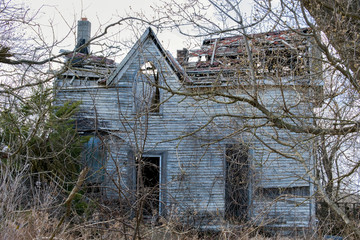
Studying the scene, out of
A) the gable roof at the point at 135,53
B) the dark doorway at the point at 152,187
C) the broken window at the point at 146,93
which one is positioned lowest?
the dark doorway at the point at 152,187

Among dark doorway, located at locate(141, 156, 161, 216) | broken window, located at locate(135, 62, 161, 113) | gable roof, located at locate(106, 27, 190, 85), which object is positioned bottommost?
dark doorway, located at locate(141, 156, 161, 216)

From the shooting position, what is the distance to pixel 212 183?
1479cm

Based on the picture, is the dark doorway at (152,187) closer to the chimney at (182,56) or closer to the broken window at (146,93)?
the broken window at (146,93)

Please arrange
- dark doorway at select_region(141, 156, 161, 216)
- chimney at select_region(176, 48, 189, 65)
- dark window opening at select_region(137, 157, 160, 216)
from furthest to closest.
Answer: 1. chimney at select_region(176, 48, 189, 65)
2. dark doorway at select_region(141, 156, 161, 216)
3. dark window opening at select_region(137, 157, 160, 216)

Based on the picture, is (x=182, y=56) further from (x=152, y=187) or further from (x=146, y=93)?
(x=152, y=187)

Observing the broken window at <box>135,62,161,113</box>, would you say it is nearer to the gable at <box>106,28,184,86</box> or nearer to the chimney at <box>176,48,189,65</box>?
the gable at <box>106,28,184,86</box>

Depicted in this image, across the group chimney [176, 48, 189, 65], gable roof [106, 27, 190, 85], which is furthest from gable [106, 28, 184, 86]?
chimney [176, 48, 189, 65]

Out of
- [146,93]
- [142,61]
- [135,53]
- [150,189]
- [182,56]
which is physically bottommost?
[150,189]

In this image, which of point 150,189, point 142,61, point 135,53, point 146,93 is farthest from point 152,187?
point 135,53

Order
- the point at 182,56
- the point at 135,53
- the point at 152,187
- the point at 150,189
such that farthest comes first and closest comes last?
the point at 182,56, the point at 135,53, the point at 150,189, the point at 152,187

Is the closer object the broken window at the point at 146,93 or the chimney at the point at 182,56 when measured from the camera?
the broken window at the point at 146,93

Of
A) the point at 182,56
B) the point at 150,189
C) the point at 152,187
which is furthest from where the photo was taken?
the point at 182,56

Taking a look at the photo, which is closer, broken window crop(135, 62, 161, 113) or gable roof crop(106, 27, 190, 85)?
broken window crop(135, 62, 161, 113)

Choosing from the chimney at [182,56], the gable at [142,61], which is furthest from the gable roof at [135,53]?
the chimney at [182,56]
